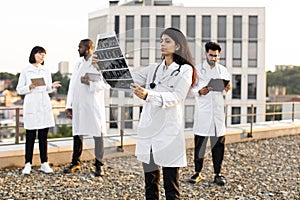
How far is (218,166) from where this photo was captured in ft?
13.5

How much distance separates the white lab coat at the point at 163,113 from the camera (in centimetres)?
164

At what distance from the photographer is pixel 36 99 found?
4.25 metres

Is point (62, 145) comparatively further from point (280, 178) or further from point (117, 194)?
point (280, 178)

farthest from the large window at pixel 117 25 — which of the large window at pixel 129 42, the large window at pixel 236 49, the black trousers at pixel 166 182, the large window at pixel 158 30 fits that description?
the large window at pixel 236 49

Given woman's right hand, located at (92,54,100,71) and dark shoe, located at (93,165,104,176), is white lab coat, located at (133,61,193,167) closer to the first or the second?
woman's right hand, located at (92,54,100,71)

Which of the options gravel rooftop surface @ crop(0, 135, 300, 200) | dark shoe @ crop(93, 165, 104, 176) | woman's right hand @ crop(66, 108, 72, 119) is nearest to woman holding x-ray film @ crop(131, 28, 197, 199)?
gravel rooftop surface @ crop(0, 135, 300, 200)

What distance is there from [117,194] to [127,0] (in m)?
2.47

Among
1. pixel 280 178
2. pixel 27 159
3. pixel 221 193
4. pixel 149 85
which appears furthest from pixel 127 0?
pixel 280 178

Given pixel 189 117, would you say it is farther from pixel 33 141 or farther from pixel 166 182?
pixel 33 141

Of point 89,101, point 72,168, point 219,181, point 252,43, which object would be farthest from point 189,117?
point 252,43

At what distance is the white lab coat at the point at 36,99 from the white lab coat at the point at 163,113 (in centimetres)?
265

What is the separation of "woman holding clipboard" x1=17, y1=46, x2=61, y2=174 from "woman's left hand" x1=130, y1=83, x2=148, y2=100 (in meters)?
2.67

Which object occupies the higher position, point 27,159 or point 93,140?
point 93,140

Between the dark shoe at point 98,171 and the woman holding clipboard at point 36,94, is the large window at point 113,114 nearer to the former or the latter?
the woman holding clipboard at point 36,94
